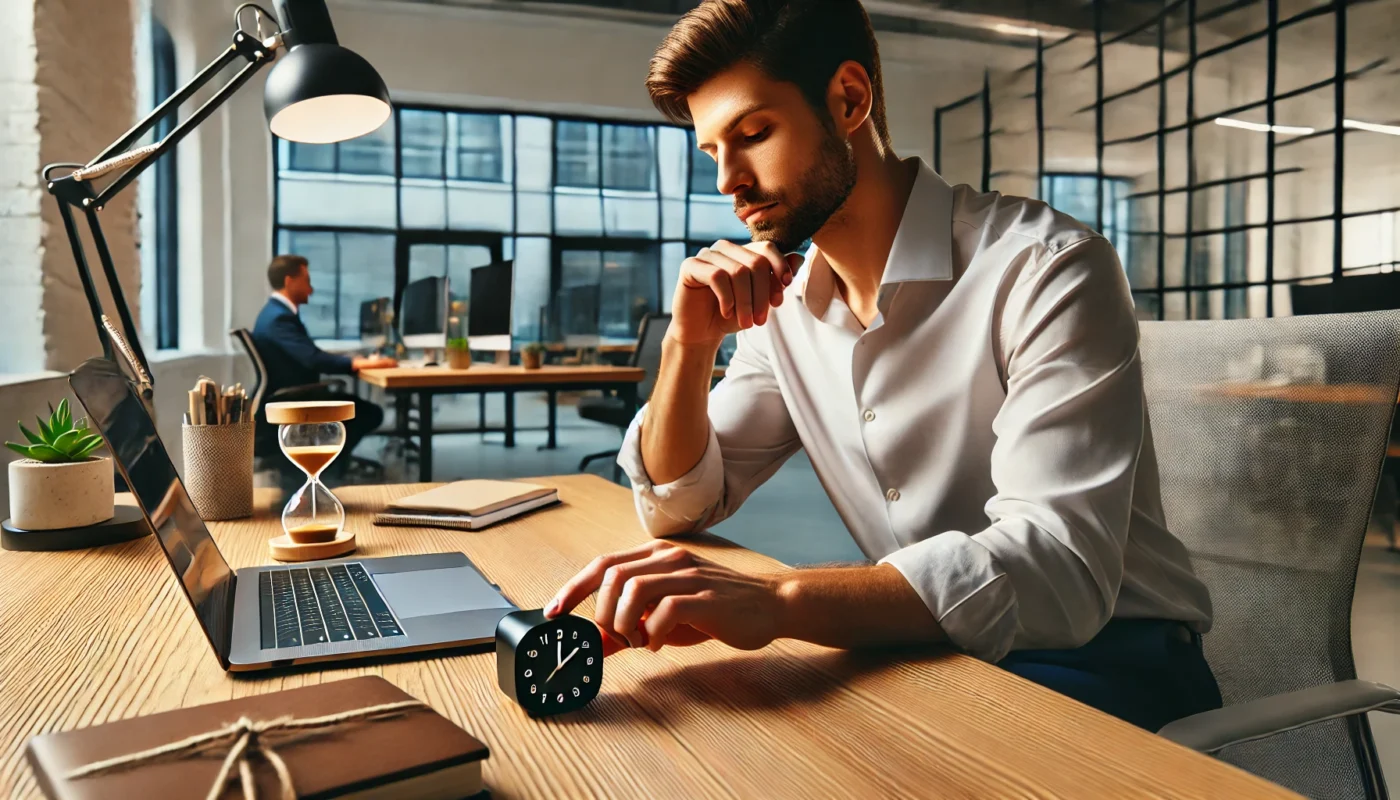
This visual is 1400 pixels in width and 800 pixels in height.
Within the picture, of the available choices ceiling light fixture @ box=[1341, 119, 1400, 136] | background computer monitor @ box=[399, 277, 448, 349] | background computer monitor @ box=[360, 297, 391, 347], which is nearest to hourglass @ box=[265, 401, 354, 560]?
background computer monitor @ box=[399, 277, 448, 349]

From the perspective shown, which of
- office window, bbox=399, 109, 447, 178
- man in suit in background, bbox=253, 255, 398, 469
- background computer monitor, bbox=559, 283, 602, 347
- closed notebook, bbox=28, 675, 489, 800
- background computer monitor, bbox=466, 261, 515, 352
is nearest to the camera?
closed notebook, bbox=28, 675, 489, 800

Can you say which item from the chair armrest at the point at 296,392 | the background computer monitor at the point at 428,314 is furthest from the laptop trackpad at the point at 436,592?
the background computer monitor at the point at 428,314

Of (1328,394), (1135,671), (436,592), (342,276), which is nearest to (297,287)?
(342,276)

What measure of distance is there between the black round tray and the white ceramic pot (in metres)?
0.01

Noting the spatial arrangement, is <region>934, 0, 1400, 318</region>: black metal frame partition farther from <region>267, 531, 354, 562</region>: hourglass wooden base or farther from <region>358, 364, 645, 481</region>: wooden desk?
<region>267, 531, 354, 562</region>: hourglass wooden base

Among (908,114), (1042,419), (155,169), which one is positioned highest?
(908,114)

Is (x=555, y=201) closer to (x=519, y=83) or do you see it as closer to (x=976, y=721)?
(x=519, y=83)

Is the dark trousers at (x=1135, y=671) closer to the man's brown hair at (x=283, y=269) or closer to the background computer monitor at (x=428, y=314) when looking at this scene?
the background computer monitor at (x=428, y=314)

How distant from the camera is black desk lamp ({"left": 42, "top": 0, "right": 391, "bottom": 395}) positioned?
1.40m

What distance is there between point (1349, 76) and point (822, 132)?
18.8 ft

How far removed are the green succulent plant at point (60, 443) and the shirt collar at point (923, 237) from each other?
108 centimetres

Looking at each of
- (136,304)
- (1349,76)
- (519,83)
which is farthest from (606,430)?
(1349,76)

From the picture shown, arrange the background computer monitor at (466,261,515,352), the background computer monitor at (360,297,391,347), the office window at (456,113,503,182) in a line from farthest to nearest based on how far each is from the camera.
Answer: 1. the office window at (456,113,503,182)
2. the background computer monitor at (360,297,391,347)
3. the background computer monitor at (466,261,515,352)

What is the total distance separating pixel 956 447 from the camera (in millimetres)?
1208
